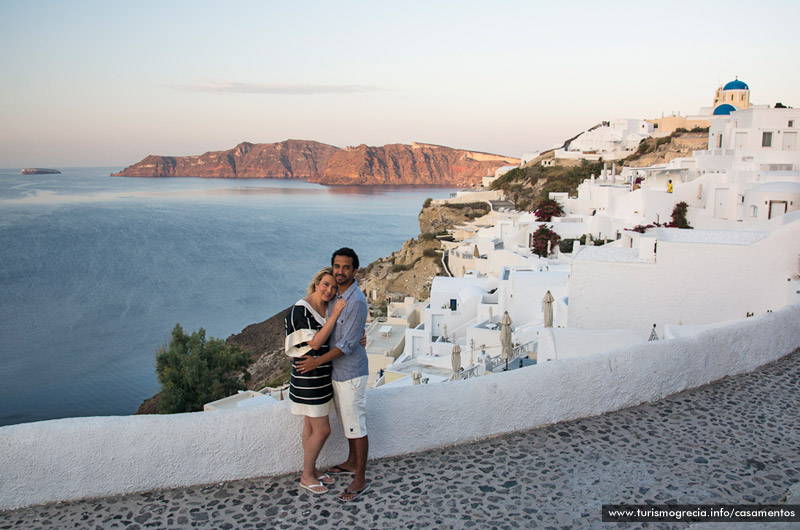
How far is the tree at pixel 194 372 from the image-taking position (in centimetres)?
1992

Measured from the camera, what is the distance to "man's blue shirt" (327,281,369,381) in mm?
3320

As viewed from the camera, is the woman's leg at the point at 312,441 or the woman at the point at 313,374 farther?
the woman's leg at the point at 312,441

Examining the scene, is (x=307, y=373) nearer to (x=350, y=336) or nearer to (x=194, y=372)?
(x=350, y=336)

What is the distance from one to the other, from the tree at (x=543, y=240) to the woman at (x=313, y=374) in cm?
2042

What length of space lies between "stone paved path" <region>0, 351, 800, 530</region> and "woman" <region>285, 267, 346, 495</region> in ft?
0.57

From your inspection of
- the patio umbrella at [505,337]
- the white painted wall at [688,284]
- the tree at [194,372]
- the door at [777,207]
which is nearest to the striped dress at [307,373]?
the white painted wall at [688,284]

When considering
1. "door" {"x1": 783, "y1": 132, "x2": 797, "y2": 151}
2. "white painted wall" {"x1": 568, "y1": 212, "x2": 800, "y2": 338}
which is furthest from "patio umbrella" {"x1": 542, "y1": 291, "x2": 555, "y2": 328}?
"door" {"x1": 783, "y1": 132, "x2": 797, "y2": 151}

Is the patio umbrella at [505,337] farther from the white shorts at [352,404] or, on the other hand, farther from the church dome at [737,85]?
the church dome at [737,85]

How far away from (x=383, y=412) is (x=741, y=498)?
2109 millimetres

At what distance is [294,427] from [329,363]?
52 cm

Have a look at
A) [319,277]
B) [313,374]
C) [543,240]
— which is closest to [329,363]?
[313,374]

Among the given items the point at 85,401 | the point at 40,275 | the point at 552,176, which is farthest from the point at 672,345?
the point at 40,275

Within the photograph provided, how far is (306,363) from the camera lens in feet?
10.9

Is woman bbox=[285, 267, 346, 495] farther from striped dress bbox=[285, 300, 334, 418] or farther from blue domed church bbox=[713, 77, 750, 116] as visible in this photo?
blue domed church bbox=[713, 77, 750, 116]
